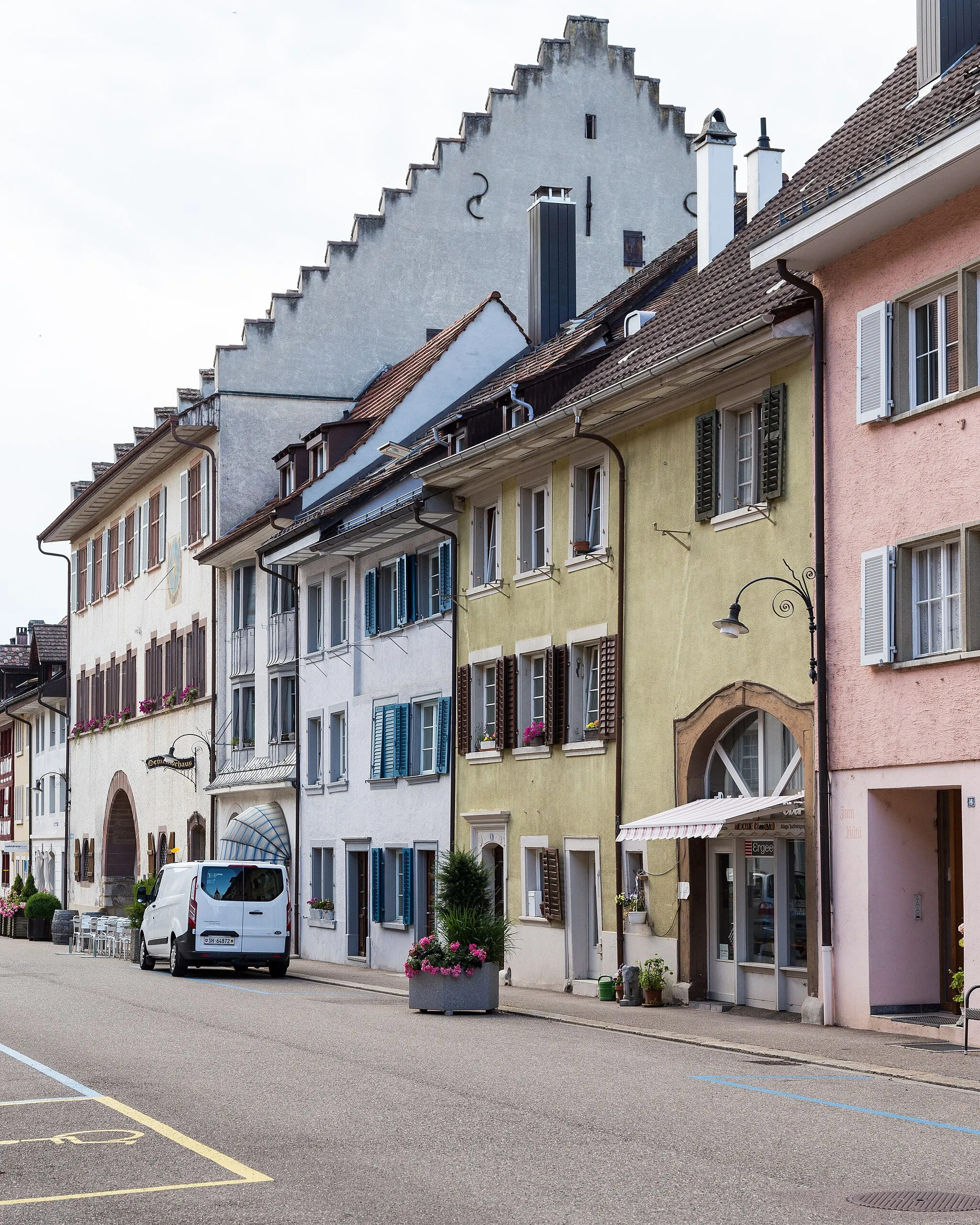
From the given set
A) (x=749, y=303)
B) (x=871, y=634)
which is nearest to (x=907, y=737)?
(x=871, y=634)

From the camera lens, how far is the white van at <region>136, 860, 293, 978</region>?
3062 centimetres

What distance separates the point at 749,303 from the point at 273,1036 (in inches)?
430

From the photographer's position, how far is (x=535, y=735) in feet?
91.6

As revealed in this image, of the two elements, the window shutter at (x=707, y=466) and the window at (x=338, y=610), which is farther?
the window at (x=338, y=610)

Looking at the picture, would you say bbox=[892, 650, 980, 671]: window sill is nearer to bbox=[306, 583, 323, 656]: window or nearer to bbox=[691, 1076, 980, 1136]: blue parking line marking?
bbox=[691, 1076, 980, 1136]: blue parking line marking

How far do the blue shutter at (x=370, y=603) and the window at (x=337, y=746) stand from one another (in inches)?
97.8

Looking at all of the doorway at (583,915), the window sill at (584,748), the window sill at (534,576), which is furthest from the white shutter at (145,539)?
the doorway at (583,915)

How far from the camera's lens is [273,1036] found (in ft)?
59.4

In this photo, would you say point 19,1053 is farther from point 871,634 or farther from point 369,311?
point 369,311

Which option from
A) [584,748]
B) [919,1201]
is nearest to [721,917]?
[584,748]

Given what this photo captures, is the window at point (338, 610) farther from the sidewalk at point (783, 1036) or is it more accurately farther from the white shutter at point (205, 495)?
the sidewalk at point (783, 1036)

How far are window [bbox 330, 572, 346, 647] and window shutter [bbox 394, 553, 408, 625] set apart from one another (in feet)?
10.5

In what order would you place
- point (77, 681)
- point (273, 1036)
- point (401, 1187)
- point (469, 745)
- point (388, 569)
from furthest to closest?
point (77, 681) → point (388, 569) → point (469, 745) → point (273, 1036) → point (401, 1187)

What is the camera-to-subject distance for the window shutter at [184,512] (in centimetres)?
4866
